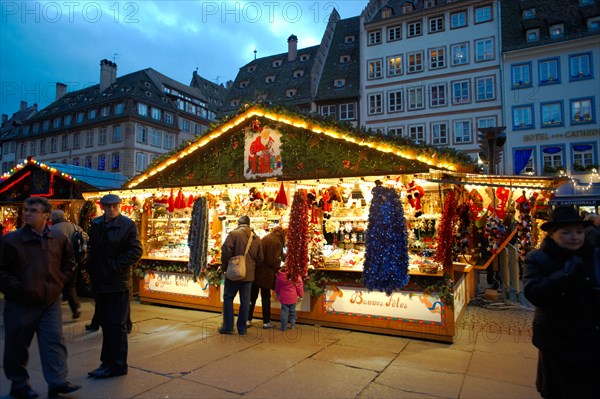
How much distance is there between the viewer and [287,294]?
6547 millimetres

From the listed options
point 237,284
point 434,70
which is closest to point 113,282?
point 237,284

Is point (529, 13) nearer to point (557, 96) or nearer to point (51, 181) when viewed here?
point (557, 96)

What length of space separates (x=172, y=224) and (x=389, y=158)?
6066mm

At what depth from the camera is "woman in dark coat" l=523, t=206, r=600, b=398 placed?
95.8 inches

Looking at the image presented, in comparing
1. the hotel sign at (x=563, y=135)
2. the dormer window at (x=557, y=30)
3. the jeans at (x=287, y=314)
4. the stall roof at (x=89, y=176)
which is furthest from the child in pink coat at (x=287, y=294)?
the dormer window at (x=557, y=30)

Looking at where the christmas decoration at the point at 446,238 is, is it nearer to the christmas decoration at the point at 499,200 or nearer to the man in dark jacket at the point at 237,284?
the christmas decoration at the point at 499,200

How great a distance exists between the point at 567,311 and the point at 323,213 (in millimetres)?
5930

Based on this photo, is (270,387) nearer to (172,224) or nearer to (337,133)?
(337,133)

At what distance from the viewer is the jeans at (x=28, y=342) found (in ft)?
12.0

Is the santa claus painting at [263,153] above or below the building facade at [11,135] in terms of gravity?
below

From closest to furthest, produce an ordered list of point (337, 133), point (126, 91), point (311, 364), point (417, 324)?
point (311, 364) < point (417, 324) < point (337, 133) < point (126, 91)

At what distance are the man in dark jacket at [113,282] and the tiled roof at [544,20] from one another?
2602cm

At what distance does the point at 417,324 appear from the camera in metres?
6.06

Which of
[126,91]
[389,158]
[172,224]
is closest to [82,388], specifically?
[389,158]
